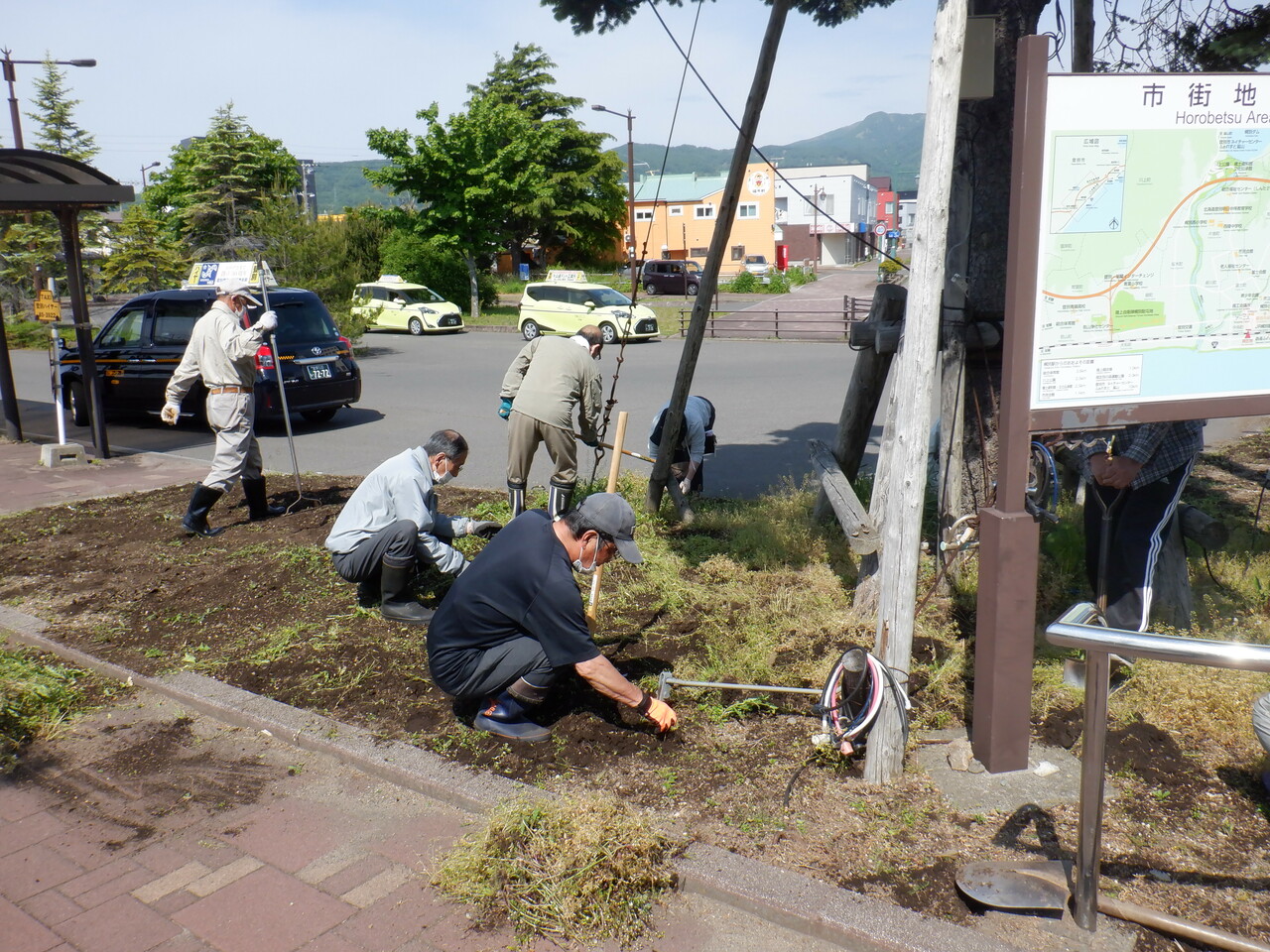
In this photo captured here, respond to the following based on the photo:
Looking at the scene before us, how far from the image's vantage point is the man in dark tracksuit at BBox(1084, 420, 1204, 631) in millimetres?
4395

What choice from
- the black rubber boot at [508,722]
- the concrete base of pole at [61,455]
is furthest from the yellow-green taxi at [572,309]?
the black rubber boot at [508,722]

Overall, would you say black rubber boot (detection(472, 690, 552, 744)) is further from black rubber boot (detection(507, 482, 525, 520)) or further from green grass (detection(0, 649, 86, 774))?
black rubber boot (detection(507, 482, 525, 520))

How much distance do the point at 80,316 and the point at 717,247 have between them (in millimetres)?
7568

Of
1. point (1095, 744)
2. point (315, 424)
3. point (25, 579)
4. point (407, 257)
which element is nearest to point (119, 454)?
point (315, 424)

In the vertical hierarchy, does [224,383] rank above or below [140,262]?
below

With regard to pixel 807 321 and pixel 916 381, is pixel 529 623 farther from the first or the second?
pixel 807 321

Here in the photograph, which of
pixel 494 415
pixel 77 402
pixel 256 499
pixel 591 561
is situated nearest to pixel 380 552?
pixel 591 561

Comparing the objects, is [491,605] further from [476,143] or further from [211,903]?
[476,143]

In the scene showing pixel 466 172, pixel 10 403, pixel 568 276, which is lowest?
pixel 10 403

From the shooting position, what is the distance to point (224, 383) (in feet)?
24.4

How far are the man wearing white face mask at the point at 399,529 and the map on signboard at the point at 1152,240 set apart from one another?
10.5ft

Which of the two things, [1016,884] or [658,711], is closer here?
[1016,884]

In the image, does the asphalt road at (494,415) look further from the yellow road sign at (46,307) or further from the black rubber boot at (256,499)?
the black rubber boot at (256,499)

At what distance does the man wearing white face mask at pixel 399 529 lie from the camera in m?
5.50
